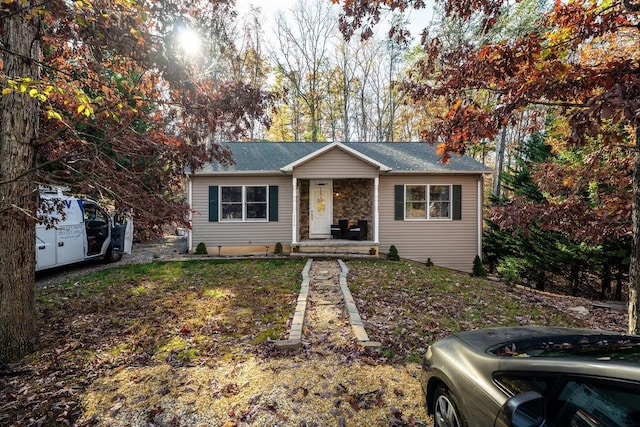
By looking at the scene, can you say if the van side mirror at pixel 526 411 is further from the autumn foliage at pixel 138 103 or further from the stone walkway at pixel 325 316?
the autumn foliage at pixel 138 103

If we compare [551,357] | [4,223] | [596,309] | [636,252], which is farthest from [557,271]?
[4,223]

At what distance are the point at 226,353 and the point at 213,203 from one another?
333 inches

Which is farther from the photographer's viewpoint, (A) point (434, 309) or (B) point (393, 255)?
(B) point (393, 255)

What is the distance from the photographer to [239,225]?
39.2ft

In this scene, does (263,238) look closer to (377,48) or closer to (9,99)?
(9,99)

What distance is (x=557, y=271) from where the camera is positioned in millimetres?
11016

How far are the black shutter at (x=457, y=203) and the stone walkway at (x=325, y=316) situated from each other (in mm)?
6264

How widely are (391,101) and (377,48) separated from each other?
13.3 ft

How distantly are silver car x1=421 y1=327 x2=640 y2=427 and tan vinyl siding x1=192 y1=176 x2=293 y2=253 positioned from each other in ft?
32.3

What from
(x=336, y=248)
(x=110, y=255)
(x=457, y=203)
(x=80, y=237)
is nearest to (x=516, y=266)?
(x=457, y=203)

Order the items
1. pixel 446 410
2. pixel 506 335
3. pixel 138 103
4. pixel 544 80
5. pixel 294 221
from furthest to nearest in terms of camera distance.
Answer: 1. pixel 294 221
2. pixel 138 103
3. pixel 544 80
4. pixel 506 335
5. pixel 446 410

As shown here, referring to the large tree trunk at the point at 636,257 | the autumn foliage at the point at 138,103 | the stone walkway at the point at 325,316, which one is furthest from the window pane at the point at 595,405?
the autumn foliage at the point at 138,103

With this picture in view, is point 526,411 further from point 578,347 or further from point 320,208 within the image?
point 320,208

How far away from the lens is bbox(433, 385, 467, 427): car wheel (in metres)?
2.21
